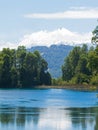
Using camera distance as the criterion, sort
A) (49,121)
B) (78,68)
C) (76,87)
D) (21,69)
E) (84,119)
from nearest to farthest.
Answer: (49,121), (84,119), (76,87), (78,68), (21,69)

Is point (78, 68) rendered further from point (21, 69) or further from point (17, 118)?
point (17, 118)

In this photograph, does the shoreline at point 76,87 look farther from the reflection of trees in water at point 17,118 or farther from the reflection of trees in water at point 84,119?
the reflection of trees in water at point 17,118

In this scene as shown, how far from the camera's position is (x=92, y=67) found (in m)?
82.0

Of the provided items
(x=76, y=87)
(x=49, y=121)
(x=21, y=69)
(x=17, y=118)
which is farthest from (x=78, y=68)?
(x=49, y=121)

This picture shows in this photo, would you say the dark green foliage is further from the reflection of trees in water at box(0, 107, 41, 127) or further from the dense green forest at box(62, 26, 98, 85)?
the reflection of trees in water at box(0, 107, 41, 127)

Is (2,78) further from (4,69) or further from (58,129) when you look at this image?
(58,129)

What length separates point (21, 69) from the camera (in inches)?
7219

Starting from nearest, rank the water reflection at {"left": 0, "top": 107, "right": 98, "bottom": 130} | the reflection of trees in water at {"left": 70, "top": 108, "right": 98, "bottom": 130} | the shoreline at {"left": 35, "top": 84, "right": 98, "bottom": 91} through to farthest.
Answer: the water reflection at {"left": 0, "top": 107, "right": 98, "bottom": 130} < the reflection of trees in water at {"left": 70, "top": 108, "right": 98, "bottom": 130} < the shoreline at {"left": 35, "top": 84, "right": 98, "bottom": 91}

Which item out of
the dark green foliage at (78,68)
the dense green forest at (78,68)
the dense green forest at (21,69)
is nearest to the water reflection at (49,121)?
the dense green forest at (78,68)

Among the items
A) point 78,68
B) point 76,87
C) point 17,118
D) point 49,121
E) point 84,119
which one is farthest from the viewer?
point 78,68

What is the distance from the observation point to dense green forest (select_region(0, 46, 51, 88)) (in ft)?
588

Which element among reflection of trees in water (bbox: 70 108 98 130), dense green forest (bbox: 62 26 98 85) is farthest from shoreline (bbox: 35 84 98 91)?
reflection of trees in water (bbox: 70 108 98 130)

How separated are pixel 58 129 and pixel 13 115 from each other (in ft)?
47.7

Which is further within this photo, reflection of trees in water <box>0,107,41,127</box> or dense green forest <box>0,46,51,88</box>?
dense green forest <box>0,46,51,88</box>
